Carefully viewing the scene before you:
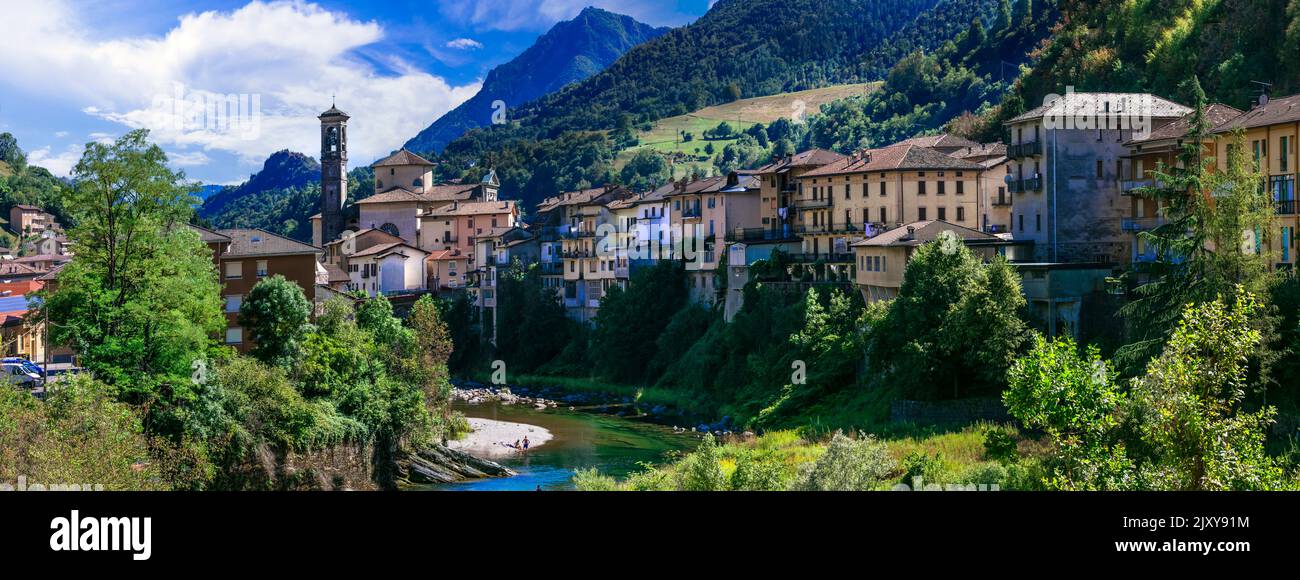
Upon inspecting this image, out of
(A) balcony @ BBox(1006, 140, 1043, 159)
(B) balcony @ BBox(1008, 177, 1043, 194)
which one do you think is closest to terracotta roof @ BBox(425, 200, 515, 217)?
(B) balcony @ BBox(1008, 177, 1043, 194)

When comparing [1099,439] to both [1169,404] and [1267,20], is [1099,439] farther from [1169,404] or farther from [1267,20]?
[1267,20]

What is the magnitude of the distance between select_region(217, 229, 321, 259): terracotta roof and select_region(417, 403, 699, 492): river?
11.0 m

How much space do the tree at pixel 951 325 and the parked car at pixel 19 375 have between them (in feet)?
82.5

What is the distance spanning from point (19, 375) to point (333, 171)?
86.6 m

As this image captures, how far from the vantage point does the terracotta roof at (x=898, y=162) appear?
181 ft

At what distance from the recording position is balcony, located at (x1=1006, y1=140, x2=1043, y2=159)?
4406 cm

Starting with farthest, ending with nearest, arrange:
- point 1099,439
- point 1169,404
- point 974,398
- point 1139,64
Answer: point 1139,64 < point 974,398 < point 1099,439 < point 1169,404

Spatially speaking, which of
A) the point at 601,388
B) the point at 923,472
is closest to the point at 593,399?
the point at 601,388

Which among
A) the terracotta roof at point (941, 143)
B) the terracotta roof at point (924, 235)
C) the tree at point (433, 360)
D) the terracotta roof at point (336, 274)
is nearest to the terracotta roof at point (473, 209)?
the terracotta roof at point (336, 274)

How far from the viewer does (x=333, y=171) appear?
11738 centimetres

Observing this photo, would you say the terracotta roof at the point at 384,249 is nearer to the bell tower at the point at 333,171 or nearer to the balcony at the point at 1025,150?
the bell tower at the point at 333,171

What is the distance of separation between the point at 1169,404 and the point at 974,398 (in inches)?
953
